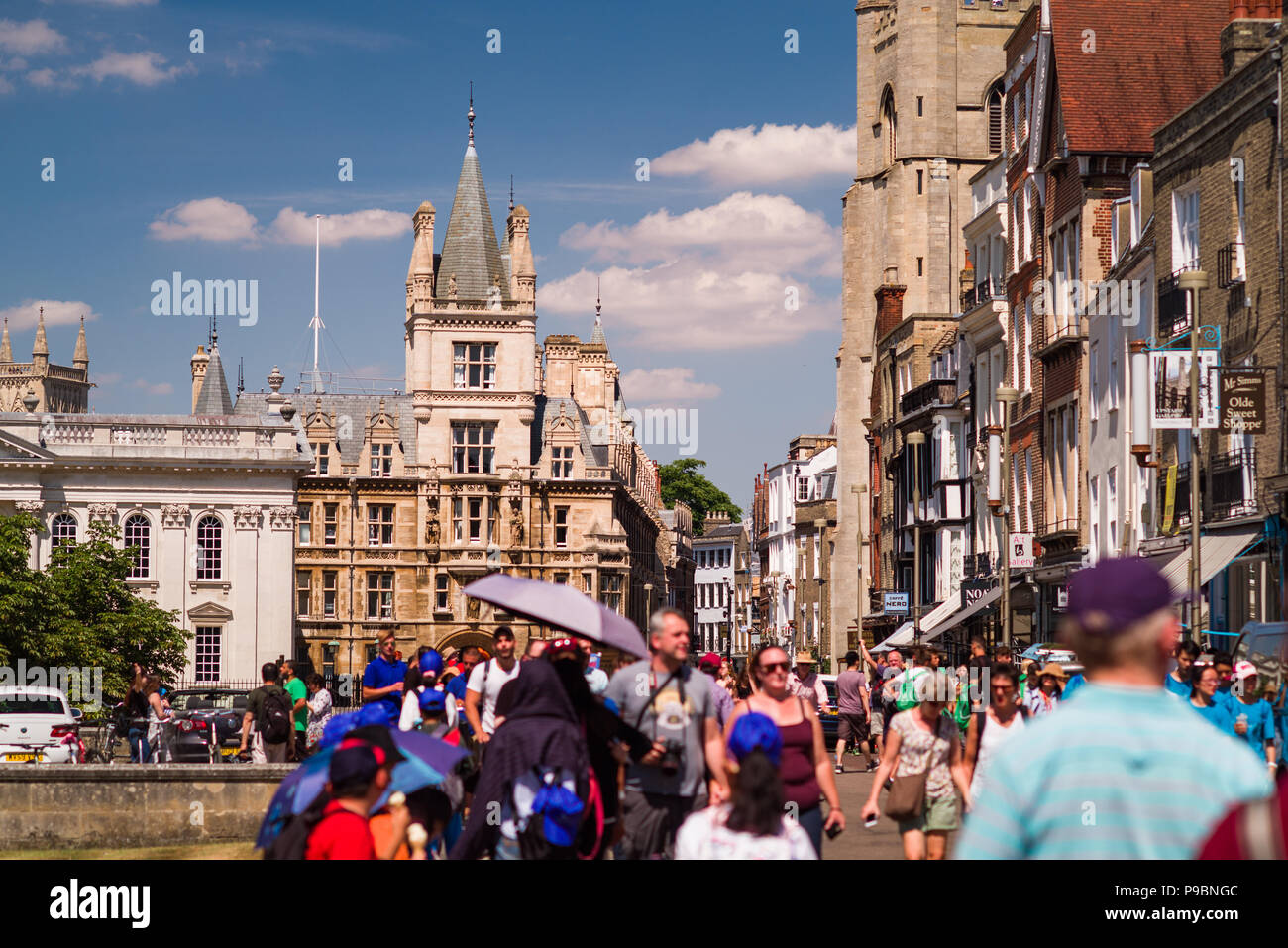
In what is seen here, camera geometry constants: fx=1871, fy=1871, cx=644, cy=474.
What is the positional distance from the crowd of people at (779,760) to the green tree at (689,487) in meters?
123

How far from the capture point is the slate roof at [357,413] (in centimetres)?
8531

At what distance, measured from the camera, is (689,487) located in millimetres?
144000

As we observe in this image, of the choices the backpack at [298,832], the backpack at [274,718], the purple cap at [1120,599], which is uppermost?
the purple cap at [1120,599]

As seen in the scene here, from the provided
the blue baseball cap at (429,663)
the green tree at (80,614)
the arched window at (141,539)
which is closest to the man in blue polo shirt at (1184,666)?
the blue baseball cap at (429,663)

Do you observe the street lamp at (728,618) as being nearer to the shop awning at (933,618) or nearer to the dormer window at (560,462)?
the dormer window at (560,462)

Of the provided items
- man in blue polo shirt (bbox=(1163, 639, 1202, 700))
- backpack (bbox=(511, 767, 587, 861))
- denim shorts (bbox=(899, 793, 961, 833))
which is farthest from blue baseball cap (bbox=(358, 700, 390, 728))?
man in blue polo shirt (bbox=(1163, 639, 1202, 700))

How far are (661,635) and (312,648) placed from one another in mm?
72116

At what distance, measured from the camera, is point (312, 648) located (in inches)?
3191

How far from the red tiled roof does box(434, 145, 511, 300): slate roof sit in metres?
45.8

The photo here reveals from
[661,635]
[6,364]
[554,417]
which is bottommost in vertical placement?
[661,635]

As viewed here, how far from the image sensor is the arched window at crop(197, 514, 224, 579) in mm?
68125

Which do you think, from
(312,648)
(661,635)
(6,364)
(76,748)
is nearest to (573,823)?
(661,635)

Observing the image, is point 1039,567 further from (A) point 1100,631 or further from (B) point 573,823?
(A) point 1100,631

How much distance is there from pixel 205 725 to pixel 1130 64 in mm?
24938
